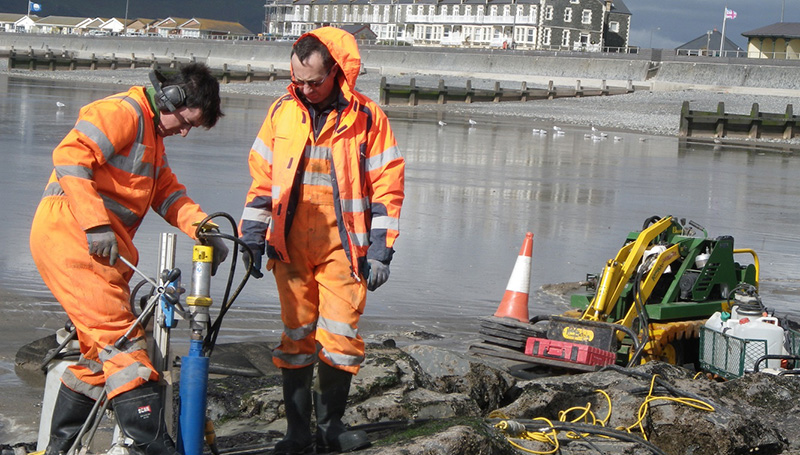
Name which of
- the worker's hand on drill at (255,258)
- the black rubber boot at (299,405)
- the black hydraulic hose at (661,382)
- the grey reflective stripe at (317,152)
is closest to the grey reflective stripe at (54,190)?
the worker's hand on drill at (255,258)

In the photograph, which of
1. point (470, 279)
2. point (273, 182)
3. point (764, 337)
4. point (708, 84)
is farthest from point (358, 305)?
point (708, 84)

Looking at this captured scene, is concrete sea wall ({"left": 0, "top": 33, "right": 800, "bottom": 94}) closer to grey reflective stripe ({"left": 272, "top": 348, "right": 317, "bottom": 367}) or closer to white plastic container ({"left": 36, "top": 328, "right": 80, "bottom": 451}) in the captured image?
grey reflective stripe ({"left": 272, "top": 348, "right": 317, "bottom": 367})

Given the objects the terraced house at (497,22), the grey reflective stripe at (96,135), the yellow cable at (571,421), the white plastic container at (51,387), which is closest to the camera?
the grey reflective stripe at (96,135)

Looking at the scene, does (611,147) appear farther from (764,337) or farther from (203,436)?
(203,436)

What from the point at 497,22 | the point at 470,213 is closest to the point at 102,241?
the point at 470,213

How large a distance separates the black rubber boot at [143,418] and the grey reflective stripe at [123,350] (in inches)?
5.5

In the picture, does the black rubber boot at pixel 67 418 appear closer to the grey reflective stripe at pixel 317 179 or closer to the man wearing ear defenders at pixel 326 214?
the man wearing ear defenders at pixel 326 214

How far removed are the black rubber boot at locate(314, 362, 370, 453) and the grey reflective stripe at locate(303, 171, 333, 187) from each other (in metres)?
0.79

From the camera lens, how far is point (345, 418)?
16.2 feet

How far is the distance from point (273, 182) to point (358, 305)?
2.12ft

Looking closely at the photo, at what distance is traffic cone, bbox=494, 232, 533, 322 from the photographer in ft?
23.7

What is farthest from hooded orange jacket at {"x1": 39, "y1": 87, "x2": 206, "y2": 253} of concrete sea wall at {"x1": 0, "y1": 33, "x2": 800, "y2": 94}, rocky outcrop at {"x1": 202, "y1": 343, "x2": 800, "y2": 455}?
concrete sea wall at {"x1": 0, "y1": 33, "x2": 800, "y2": 94}

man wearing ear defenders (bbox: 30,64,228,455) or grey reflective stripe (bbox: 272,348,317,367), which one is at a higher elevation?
man wearing ear defenders (bbox: 30,64,228,455)

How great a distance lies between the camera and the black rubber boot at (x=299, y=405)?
4.37 m
